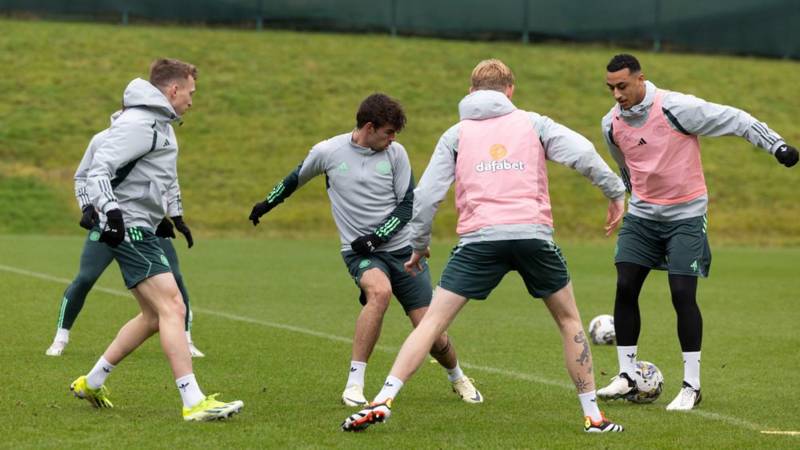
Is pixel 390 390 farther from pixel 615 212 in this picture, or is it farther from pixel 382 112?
pixel 382 112

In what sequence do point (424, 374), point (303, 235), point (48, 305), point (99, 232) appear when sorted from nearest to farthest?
point (99, 232), point (424, 374), point (48, 305), point (303, 235)

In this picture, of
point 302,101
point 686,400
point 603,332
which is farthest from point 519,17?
point 686,400

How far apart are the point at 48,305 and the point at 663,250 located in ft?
25.6

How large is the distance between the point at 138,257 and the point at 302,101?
27.6 metres

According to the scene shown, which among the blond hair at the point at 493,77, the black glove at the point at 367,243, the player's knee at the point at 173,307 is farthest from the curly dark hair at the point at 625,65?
the player's knee at the point at 173,307

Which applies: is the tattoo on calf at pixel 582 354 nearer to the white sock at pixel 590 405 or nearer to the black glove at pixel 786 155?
the white sock at pixel 590 405

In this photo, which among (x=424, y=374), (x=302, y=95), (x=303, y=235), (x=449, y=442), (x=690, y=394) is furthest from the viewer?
(x=302, y=95)

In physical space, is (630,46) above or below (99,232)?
below

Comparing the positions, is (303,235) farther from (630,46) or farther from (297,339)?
(630,46)

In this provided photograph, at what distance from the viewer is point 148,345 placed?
11492 mm

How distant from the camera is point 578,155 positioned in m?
7.25

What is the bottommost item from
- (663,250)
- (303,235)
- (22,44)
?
(303,235)

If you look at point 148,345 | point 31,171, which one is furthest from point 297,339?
point 31,171

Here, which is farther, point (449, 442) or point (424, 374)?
point (424, 374)
